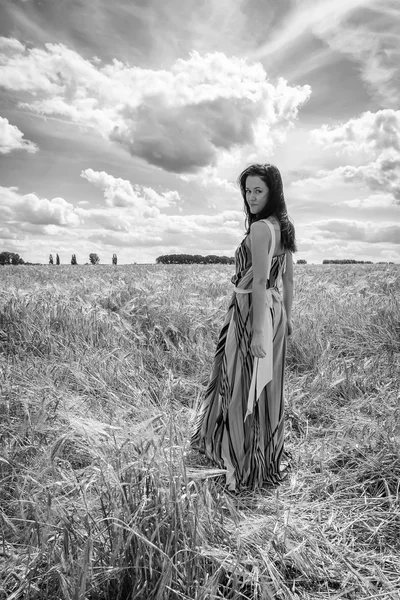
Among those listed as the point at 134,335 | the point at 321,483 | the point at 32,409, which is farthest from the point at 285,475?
the point at 134,335

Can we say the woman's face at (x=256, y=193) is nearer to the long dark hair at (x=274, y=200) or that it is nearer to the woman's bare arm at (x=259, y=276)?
the long dark hair at (x=274, y=200)

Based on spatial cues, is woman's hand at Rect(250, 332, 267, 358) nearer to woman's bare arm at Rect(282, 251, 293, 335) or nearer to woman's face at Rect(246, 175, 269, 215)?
woman's bare arm at Rect(282, 251, 293, 335)

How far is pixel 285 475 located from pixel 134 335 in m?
2.75

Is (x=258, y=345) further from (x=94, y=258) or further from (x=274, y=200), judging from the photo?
(x=94, y=258)

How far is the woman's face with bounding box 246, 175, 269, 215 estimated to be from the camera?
2.30m

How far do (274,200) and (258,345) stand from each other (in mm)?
902

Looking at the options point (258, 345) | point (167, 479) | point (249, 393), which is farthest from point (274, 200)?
point (167, 479)

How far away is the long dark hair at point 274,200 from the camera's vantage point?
7.53 ft

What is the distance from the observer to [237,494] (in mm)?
2299

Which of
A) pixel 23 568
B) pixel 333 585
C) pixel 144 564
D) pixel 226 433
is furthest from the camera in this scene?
pixel 226 433

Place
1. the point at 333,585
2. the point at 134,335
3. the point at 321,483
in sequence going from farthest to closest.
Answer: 1. the point at 134,335
2. the point at 321,483
3. the point at 333,585

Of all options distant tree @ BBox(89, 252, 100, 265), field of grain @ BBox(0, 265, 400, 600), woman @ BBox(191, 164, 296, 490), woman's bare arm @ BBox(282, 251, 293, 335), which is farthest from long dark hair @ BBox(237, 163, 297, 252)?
distant tree @ BBox(89, 252, 100, 265)

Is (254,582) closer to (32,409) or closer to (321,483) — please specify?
(321,483)

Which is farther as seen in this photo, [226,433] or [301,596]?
[226,433]
